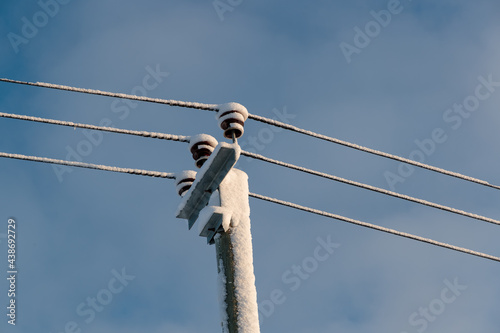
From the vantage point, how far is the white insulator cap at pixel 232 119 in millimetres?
5195

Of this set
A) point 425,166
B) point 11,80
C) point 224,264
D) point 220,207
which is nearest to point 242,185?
point 220,207

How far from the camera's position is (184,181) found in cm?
521

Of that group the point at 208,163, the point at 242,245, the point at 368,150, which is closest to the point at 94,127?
the point at 208,163

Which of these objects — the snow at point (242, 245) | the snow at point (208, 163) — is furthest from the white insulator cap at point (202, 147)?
the snow at point (208, 163)

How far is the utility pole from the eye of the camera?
4500mm

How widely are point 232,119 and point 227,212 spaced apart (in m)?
0.75

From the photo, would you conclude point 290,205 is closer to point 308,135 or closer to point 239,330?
point 308,135

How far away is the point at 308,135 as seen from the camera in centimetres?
625

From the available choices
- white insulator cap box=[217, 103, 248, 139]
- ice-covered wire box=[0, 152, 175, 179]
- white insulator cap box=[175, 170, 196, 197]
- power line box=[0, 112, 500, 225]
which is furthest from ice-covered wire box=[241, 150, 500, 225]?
ice-covered wire box=[0, 152, 175, 179]

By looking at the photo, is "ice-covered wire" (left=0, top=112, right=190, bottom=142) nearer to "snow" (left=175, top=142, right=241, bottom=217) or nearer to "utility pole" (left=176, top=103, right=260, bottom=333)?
"utility pole" (left=176, top=103, right=260, bottom=333)

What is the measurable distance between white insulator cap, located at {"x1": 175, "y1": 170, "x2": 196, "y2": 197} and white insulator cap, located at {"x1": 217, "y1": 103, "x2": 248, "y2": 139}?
371 millimetres

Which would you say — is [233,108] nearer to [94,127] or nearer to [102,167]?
[102,167]

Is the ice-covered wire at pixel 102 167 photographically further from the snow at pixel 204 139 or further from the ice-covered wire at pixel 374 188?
the ice-covered wire at pixel 374 188

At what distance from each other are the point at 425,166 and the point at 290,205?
1.89 m
